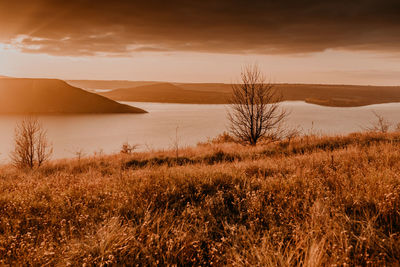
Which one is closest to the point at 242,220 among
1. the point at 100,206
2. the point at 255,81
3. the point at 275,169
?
the point at 100,206

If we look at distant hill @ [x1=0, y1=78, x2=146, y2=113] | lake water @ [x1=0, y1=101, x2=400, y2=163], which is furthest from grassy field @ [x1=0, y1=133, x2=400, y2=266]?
distant hill @ [x1=0, y1=78, x2=146, y2=113]

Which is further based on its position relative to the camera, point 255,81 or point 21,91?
point 21,91

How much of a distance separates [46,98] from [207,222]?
95.8 m

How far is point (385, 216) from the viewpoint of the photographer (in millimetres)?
3295

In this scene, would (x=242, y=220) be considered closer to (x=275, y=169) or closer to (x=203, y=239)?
(x=203, y=239)

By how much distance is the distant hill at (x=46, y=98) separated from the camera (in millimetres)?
77938

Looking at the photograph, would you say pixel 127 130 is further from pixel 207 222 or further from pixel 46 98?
pixel 207 222

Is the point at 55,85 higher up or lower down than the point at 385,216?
higher up

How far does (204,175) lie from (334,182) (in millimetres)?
2492

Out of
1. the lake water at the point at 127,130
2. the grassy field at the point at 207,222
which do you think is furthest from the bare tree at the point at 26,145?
the grassy field at the point at 207,222

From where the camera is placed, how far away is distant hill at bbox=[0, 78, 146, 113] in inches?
3068

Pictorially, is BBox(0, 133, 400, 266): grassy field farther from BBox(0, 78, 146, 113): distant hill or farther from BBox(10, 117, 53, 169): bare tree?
BBox(0, 78, 146, 113): distant hill

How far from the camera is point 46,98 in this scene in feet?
274

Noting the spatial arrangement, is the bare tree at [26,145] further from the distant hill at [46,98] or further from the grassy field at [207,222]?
the distant hill at [46,98]
